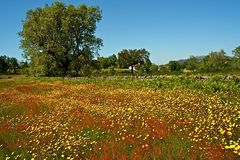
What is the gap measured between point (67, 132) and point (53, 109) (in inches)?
278

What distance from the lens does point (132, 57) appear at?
14288 centimetres

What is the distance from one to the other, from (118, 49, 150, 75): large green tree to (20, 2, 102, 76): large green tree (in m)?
68.8

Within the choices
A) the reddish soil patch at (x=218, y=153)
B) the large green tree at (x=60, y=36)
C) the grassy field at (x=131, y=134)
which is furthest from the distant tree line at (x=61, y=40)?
the reddish soil patch at (x=218, y=153)

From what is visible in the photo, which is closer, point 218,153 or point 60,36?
point 218,153

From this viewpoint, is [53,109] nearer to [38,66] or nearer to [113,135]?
[113,135]

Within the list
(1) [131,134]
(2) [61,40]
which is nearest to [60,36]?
(2) [61,40]

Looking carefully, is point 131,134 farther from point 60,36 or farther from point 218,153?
point 60,36

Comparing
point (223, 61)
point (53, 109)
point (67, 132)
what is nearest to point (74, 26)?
point (53, 109)

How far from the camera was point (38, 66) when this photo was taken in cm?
6944

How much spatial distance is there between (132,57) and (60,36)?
73910mm

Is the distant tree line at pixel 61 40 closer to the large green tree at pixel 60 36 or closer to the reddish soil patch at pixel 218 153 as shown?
the large green tree at pixel 60 36

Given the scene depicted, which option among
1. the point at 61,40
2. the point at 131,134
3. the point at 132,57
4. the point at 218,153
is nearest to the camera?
the point at 218,153

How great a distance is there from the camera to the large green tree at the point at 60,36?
70.2 meters

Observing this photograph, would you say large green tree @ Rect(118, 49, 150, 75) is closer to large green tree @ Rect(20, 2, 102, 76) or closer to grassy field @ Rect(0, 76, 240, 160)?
large green tree @ Rect(20, 2, 102, 76)
